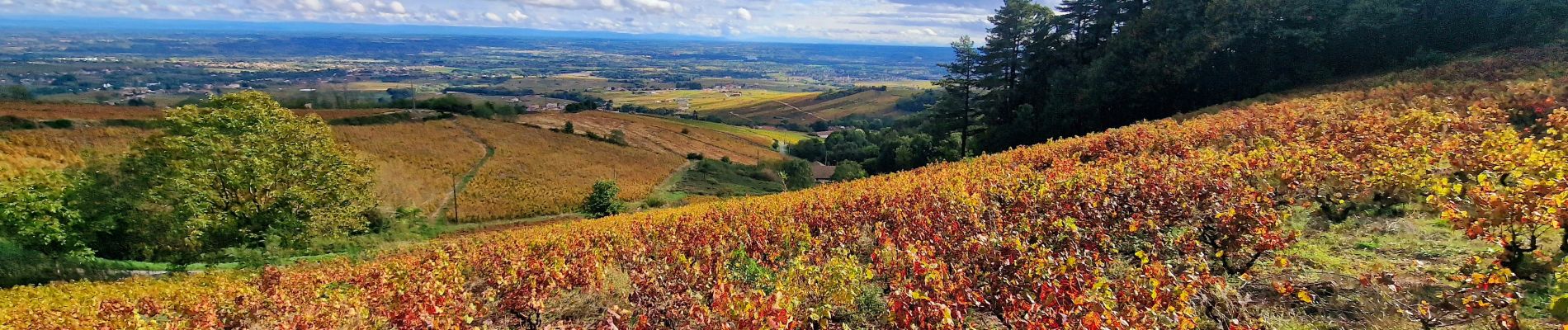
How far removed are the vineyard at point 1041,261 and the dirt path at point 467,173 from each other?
100ft

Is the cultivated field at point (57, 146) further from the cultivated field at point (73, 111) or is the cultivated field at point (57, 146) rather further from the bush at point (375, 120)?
the bush at point (375, 120)

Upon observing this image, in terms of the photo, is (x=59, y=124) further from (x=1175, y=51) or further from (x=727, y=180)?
(x=1175, y=51)

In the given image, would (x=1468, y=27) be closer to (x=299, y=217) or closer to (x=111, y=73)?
(x=299, y=217)

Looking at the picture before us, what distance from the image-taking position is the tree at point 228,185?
2156 centimetres

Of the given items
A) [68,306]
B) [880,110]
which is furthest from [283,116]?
[880,110]

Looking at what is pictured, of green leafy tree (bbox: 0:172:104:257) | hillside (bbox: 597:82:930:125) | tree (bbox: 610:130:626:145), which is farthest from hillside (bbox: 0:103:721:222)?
hillside (bbox: 597:82:930:125)

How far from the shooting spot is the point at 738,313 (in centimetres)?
426

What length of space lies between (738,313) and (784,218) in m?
5.27

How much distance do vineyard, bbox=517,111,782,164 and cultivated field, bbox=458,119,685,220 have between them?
568cm

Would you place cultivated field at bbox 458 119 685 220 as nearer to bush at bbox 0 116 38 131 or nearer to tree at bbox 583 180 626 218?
tree at bbox 583 180 626 218

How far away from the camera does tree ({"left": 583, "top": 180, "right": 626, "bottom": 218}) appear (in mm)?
39903

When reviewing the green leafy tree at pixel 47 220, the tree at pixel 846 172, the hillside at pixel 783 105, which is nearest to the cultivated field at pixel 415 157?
the green leafy tree at pixel 47 220

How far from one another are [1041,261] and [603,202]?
127ft

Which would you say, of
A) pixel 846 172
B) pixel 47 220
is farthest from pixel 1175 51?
pixel 47 220
